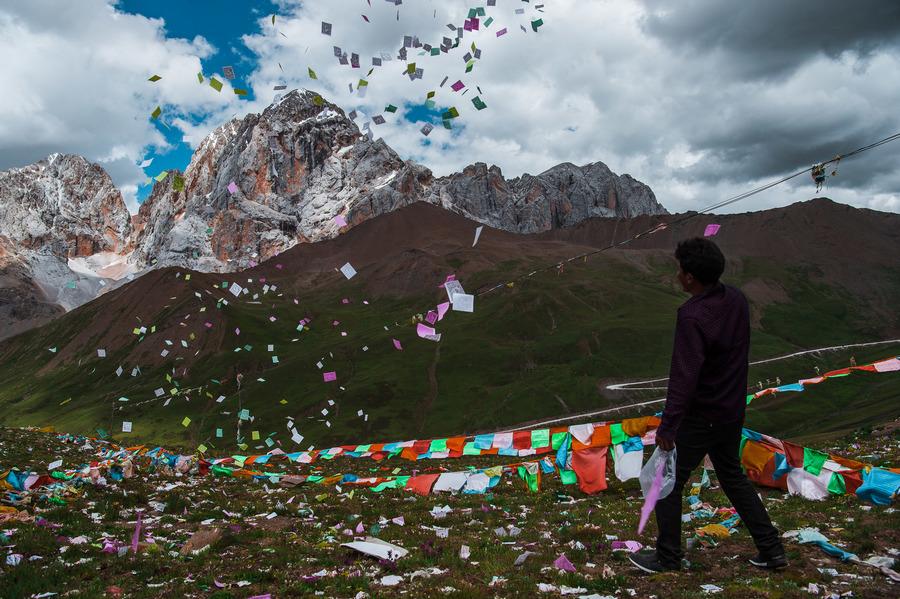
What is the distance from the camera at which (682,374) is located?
8539 millimetres

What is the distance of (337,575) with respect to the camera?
9.83m

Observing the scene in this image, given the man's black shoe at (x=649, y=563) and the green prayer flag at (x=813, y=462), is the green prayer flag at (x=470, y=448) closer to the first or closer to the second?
the green prayer flag at (x=813, y=462)

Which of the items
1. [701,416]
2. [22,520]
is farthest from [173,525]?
[701,416]

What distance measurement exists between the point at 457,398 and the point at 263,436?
4896 cm

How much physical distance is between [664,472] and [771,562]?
1.92 m

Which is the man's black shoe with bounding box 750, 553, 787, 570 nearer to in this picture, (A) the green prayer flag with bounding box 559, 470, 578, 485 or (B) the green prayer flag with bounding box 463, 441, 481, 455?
(A) the green prayer flag with bounding box 559, 470, 578, 485

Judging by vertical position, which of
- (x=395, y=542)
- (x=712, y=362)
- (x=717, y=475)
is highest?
(x=712, y=362)

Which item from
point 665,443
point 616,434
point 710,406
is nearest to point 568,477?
point 616,434

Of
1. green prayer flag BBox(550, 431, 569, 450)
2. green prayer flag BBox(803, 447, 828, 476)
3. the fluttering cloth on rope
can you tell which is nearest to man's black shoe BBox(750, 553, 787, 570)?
the fluttering cloth on rope

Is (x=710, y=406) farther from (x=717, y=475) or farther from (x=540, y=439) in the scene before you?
(x=540, y=439)

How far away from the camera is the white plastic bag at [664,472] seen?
871 centimetres

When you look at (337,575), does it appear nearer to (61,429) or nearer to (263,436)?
(263,436)

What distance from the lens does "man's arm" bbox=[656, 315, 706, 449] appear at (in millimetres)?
8477

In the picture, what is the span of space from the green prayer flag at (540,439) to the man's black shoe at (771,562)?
1666 centimetres
